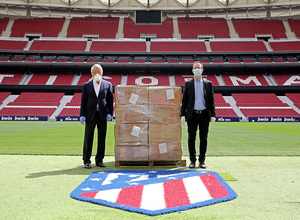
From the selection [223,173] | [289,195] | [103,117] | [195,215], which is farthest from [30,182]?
[289,195]

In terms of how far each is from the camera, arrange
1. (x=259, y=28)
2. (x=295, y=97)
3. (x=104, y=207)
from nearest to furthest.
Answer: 1. (x=104, y=207)
2. (x=295, y=97)
3. (x=259, y=28)

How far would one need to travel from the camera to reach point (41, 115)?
30.5 metres

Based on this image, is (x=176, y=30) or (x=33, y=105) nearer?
(x=33, y=105)

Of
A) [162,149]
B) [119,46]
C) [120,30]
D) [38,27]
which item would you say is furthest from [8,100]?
[162,149]

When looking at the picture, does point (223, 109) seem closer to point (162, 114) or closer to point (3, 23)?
point (162, 114)

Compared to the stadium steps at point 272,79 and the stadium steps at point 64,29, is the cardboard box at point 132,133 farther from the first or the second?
the stadium steps at point 64,29

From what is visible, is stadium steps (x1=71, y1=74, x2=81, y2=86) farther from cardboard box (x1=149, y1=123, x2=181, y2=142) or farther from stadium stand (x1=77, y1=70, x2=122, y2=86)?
cardboard box (x1=149, y1=123, x2=181, y2=142)

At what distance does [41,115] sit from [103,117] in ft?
93.3

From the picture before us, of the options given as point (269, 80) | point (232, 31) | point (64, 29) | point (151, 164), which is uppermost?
point (64, 29)

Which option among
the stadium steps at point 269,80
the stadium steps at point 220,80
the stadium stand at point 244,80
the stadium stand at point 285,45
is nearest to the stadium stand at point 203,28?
the stadium stand at point 285,45

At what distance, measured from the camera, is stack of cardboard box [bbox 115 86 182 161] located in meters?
4.96

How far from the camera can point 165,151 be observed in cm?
496

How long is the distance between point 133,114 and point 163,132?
0.71 m

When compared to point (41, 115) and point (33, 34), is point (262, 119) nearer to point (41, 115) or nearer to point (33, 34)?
point (41, 115)
